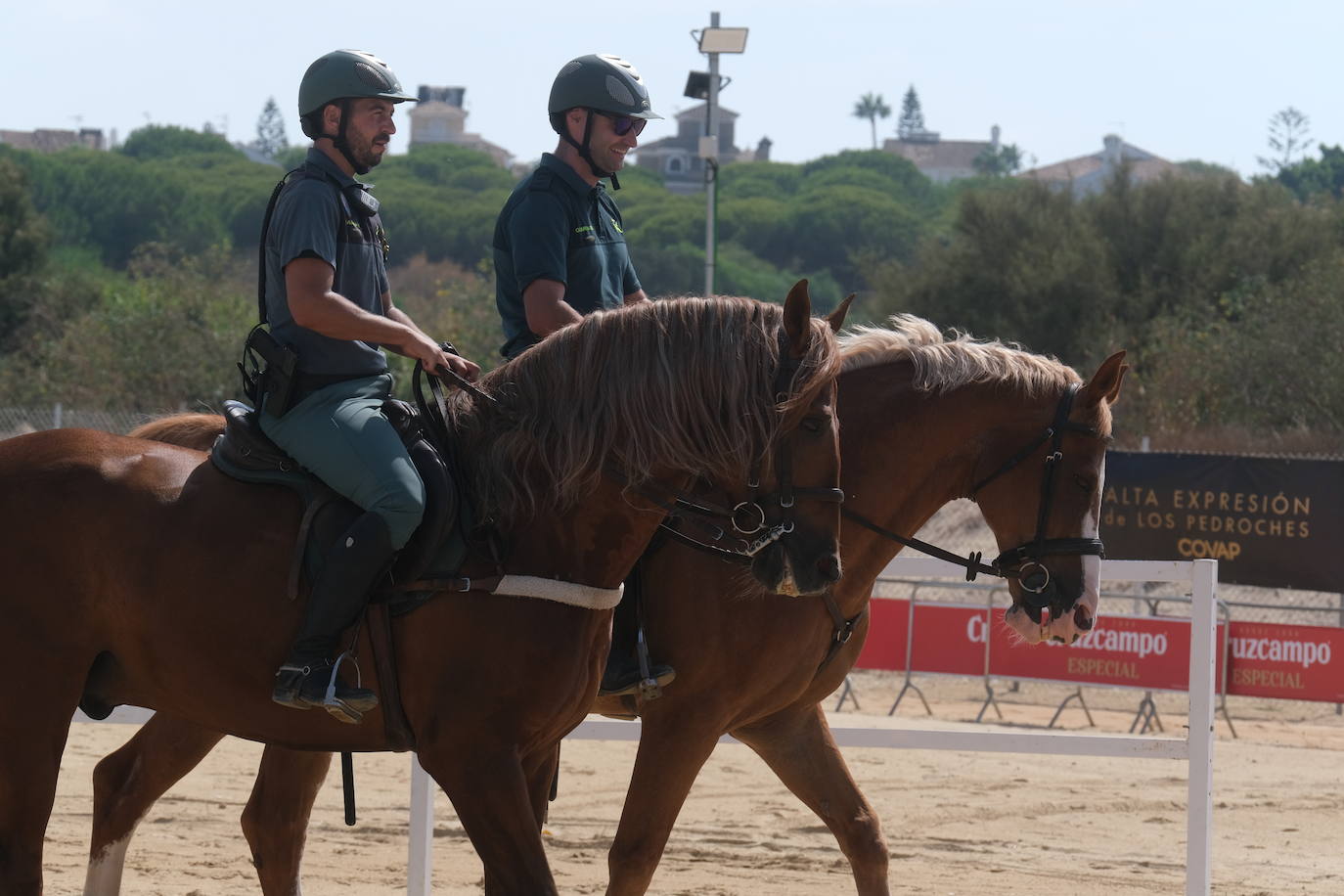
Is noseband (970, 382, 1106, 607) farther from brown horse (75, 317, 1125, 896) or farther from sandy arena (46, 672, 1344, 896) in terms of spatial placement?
sandy arena (46, 672, 1344, 896)

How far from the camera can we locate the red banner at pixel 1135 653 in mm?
12188

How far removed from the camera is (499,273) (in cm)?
538

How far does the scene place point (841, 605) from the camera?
5246 millimetres

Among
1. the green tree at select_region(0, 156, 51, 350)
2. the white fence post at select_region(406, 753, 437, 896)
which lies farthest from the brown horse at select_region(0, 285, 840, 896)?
the green tree at select_region(0, 156, 51, 350)

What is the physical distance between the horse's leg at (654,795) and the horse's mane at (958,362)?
1346 millimetres

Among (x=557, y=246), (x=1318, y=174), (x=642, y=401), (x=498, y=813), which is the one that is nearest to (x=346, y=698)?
(x=498, y=813)

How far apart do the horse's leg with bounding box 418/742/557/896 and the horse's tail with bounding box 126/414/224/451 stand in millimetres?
2089

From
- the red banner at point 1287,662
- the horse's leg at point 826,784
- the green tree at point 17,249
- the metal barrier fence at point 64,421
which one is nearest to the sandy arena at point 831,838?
the red banner at point 1287,662

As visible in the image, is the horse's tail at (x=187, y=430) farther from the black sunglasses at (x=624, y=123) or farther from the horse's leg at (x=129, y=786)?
the black sunglasses at (x=624, y=123)

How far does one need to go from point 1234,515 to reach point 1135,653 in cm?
201

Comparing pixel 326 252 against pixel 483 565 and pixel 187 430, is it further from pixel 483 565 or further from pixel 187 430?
pixel 187 430

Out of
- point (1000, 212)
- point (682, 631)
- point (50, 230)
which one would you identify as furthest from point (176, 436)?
point (50, 230)

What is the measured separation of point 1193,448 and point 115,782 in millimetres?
18335

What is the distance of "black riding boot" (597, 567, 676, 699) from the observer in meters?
4.86
